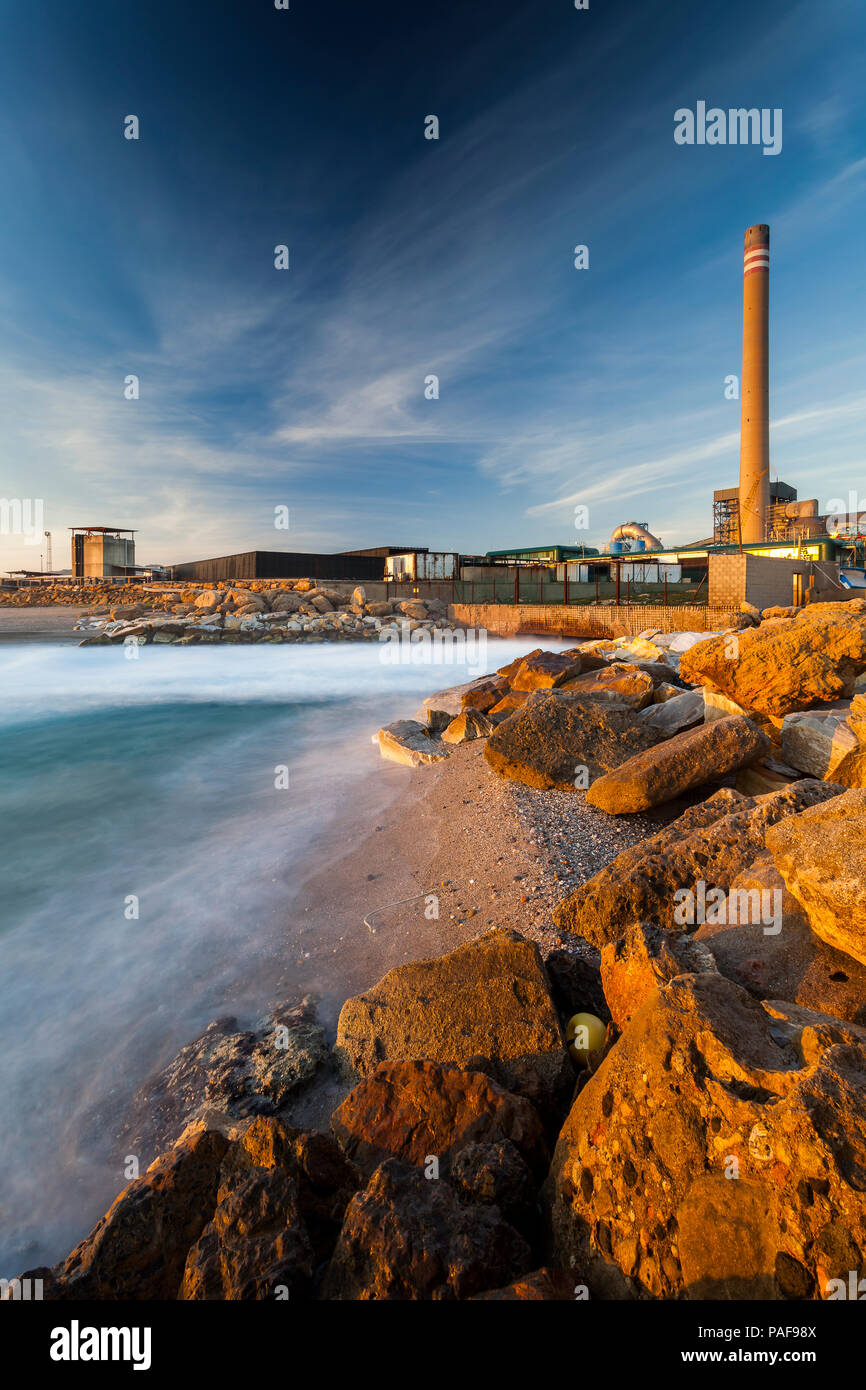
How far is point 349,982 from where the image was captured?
167 inches

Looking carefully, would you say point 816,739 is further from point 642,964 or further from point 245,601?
point 245,601

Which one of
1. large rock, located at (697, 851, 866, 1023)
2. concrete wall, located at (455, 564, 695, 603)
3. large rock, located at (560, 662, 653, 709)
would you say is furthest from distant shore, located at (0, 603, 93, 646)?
large rock, located at (697, 851, 866, 1023)

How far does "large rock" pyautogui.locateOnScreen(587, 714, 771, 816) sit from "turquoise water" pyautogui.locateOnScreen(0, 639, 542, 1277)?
3124mm

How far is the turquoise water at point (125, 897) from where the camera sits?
11.3 feet

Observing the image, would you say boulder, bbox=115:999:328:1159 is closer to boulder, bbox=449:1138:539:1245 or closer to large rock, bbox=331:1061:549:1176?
large rock, bbox=331:1061:549:1176

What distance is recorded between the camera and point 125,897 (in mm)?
6234

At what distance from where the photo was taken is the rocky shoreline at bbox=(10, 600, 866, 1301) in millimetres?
1735

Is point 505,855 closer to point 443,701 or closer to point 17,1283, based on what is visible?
point 17,1283

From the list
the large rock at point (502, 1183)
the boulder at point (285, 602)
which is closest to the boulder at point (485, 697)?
the large rock at point (502, 1183)

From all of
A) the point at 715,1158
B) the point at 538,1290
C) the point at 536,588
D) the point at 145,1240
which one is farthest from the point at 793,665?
the point at 536,588

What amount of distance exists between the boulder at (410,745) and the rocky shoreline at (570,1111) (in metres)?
4.47

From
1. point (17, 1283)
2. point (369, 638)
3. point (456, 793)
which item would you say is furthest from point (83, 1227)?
point (369, 638)

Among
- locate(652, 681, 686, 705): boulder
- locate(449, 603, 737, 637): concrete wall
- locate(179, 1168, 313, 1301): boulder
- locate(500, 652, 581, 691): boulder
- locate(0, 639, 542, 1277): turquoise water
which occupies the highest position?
locate(449, 603, 737, 637): concrete wall
